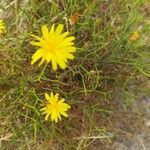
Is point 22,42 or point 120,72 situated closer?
point 22,42

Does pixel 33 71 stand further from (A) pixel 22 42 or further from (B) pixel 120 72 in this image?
(B) pixel 120 72

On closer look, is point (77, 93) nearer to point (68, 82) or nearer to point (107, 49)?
point (68, 82)

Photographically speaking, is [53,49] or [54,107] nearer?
[53,49]

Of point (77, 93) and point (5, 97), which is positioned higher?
point (77, 93)

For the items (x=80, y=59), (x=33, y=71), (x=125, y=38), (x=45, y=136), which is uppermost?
(x=125, y=38)

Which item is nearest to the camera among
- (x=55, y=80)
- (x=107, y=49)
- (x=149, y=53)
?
(x=55, y=80)

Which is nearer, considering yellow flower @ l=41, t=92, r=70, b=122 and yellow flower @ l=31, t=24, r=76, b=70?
yellow flower @ l=31, t=24, r=76, b=70

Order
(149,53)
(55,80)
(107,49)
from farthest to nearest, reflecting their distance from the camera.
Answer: (149,53)
(107,49)
(55,80)

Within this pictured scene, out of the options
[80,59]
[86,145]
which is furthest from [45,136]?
[80,59]

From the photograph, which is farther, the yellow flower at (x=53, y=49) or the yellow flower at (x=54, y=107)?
the yellow flower at (x=54, y=107)
